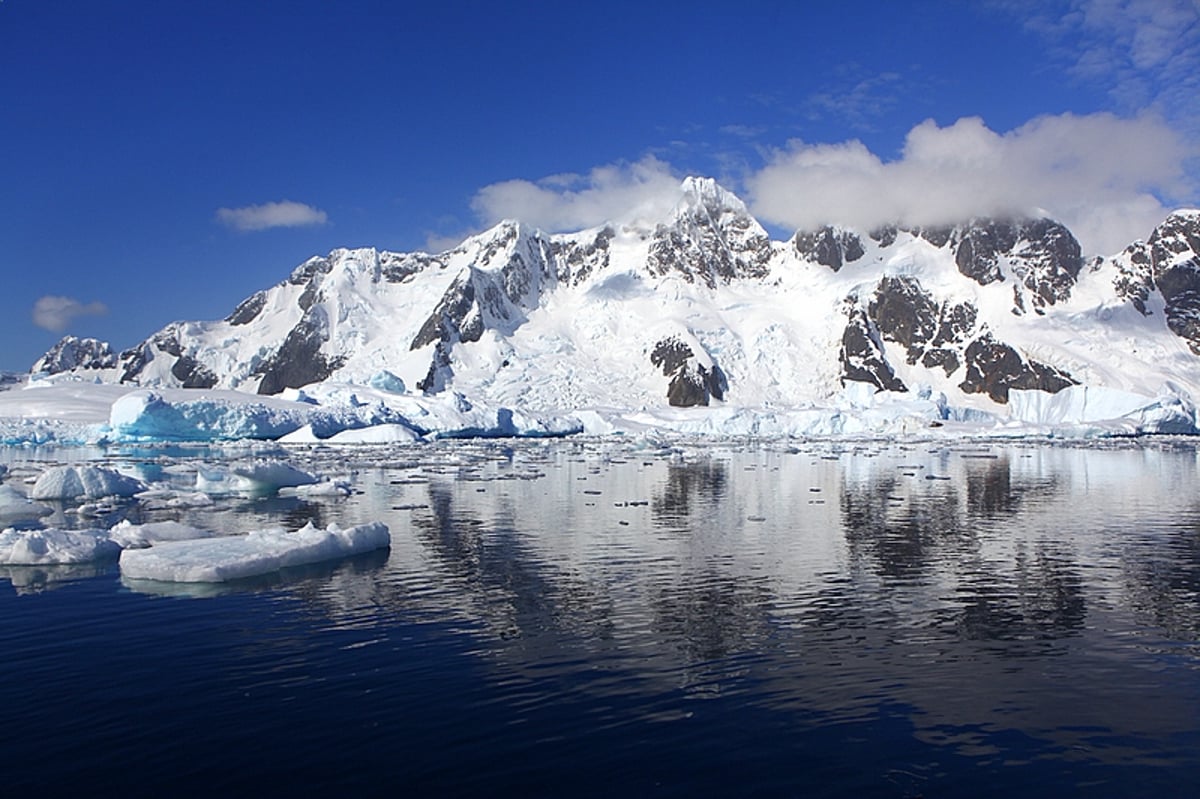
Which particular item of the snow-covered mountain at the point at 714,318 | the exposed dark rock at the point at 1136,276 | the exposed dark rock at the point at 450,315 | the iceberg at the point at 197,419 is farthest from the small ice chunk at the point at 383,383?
the exposed dark rock at the point at 1136,276

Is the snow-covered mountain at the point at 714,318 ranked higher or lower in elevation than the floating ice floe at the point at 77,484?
higher

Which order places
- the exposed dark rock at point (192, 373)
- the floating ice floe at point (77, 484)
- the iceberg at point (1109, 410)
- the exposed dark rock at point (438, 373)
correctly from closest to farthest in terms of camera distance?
the floating ice floe at point (77, 484) < the iceberg at point (1109, 410) < the exposed dark rock at point (438, 373) < the exposed dark rock at point (192, 373)

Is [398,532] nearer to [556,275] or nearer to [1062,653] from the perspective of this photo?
[1062,653]

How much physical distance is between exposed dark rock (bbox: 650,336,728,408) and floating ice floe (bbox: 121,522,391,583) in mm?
118637

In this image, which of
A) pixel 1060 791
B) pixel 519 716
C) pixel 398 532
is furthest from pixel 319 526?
pixel 1060 791

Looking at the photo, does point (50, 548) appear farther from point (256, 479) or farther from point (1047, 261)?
point (1047, 261)

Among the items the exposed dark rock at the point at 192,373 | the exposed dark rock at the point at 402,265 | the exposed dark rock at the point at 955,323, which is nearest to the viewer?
the exposed dark rock at the point at 955,323

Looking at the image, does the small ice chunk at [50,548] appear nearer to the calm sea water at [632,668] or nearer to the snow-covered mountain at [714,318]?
the calm sea water at [632,668]

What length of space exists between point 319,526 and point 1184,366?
156 metres

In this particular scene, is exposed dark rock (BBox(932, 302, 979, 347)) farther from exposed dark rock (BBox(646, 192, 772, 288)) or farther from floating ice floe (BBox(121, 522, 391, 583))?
floating ice floe (BBox(121, 522, 391, 583))

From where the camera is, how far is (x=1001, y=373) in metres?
142

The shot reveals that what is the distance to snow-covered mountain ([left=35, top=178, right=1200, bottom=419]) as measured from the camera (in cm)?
14262

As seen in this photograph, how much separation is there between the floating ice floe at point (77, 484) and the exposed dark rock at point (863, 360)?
12619cm

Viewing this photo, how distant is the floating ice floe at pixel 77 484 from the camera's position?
30.7 meters
